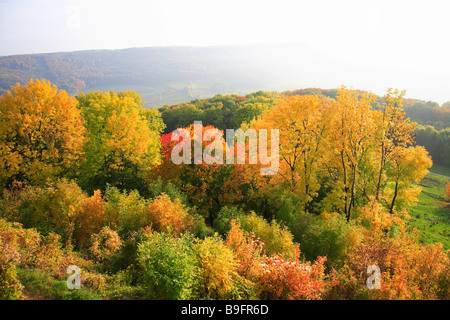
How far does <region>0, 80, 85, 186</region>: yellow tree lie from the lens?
20641 mm

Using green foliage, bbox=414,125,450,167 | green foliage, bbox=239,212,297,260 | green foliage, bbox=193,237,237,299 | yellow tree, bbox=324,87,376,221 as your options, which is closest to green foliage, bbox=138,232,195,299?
green foliage, bbox=193,237,237,299

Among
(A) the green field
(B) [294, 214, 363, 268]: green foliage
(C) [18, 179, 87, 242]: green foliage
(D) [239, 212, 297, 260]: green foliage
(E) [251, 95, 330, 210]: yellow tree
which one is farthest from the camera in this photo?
(A) the green field

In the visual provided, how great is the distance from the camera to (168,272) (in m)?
9.45

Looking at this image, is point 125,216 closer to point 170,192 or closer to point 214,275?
point 170,192

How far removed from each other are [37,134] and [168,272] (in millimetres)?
19541

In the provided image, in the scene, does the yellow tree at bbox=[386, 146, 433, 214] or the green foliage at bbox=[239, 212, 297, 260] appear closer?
the green foliage at bbox=[239, 212, 297, 260]

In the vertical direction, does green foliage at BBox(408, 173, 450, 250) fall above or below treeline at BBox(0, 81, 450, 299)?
below

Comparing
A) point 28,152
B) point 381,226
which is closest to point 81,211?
point 28,152

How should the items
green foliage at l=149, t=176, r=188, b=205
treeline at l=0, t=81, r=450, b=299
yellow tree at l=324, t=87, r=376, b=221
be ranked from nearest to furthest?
treeline at l=0, t=81, r=450, b=299 < green foliage at l=149, t=176, r=188, b=205 < yellow tree at l=324, t=87, r=376, b=221

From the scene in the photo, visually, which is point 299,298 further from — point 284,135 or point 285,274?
point 284,135

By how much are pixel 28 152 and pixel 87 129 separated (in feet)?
19.6

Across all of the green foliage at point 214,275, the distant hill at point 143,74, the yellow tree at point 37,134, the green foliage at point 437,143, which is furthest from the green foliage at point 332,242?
the distant hill at point 143,74

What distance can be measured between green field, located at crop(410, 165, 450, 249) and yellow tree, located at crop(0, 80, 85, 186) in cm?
4255

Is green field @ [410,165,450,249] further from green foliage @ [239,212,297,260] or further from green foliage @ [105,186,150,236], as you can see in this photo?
green foliage @ [105,186,150,236]
